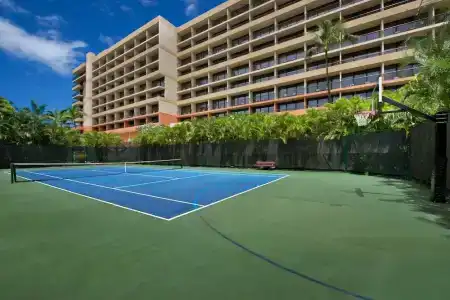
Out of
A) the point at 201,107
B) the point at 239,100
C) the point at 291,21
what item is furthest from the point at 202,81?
the point at 291,21

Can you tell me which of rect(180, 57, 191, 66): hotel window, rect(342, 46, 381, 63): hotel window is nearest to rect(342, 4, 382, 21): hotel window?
rect(342, 46, 381, 63): hotel window

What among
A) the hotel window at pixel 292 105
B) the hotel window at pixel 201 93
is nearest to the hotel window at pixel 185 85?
the hotel window at pixel 201 93

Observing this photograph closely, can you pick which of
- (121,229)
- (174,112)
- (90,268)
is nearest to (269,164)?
(121,229)

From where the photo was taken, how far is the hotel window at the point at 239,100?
54.8m

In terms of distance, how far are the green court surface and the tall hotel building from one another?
3178cm

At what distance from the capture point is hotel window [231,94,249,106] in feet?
180

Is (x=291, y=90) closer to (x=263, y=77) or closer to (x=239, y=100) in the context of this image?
(x=263, y=77)

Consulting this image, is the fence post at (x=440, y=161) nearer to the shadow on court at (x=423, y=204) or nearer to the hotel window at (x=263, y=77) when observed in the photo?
the shadow on court at (x=423, y=204)

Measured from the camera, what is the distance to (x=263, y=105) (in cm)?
5231

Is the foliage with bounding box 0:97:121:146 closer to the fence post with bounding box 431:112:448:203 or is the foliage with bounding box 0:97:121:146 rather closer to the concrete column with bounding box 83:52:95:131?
the fence post with bounding box 431:112:448:203

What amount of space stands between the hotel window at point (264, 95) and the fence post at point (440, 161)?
1743 inches

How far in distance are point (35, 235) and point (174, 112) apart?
6235 cm

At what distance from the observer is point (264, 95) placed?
52.5 metres

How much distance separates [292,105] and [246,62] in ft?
46.4
